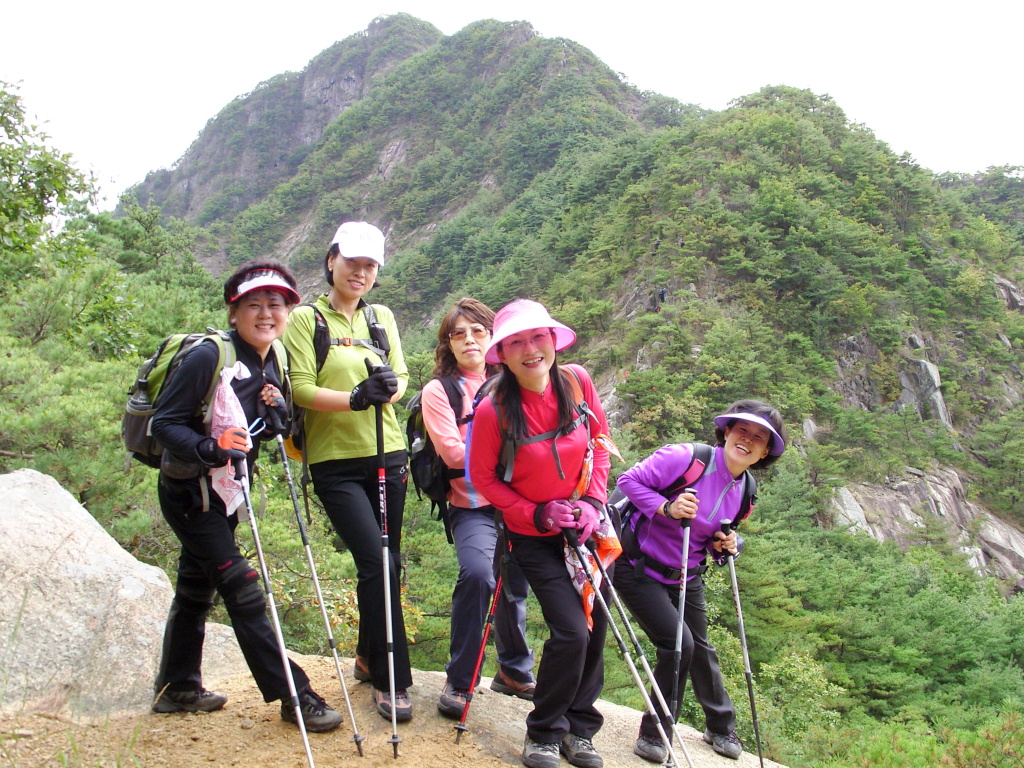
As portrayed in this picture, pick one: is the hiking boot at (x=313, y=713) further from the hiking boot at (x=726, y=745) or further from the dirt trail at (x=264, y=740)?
the hiking boot at (x=726, y=745)

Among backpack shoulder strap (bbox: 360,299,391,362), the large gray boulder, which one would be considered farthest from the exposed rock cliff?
backpack shoulder strap (bbox: 360,299,391,362)

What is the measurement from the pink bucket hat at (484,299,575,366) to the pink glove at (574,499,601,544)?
700 mm

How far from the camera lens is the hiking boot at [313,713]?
2.98 m

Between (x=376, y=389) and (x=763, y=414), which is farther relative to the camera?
(x=763, y=414)

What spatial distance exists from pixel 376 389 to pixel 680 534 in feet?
5.73

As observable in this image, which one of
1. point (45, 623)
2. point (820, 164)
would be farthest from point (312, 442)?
point (820, 164)

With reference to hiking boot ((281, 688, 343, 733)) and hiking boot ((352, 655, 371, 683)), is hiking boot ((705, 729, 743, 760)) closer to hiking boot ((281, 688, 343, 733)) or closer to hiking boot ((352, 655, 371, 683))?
hiking boot ((352, 655, 371, 683))

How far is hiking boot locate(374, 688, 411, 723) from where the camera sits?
3166mm

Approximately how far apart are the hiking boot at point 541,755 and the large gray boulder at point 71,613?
1.81 meters

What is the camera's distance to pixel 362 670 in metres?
3.56

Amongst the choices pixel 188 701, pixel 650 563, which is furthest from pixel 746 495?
pixel 188 701

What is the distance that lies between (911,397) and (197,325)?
3101cm

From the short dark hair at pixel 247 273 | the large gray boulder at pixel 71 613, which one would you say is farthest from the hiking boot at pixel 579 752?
the short dark hair at pixel 247 273

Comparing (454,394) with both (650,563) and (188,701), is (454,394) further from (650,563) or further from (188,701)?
(188,701)
